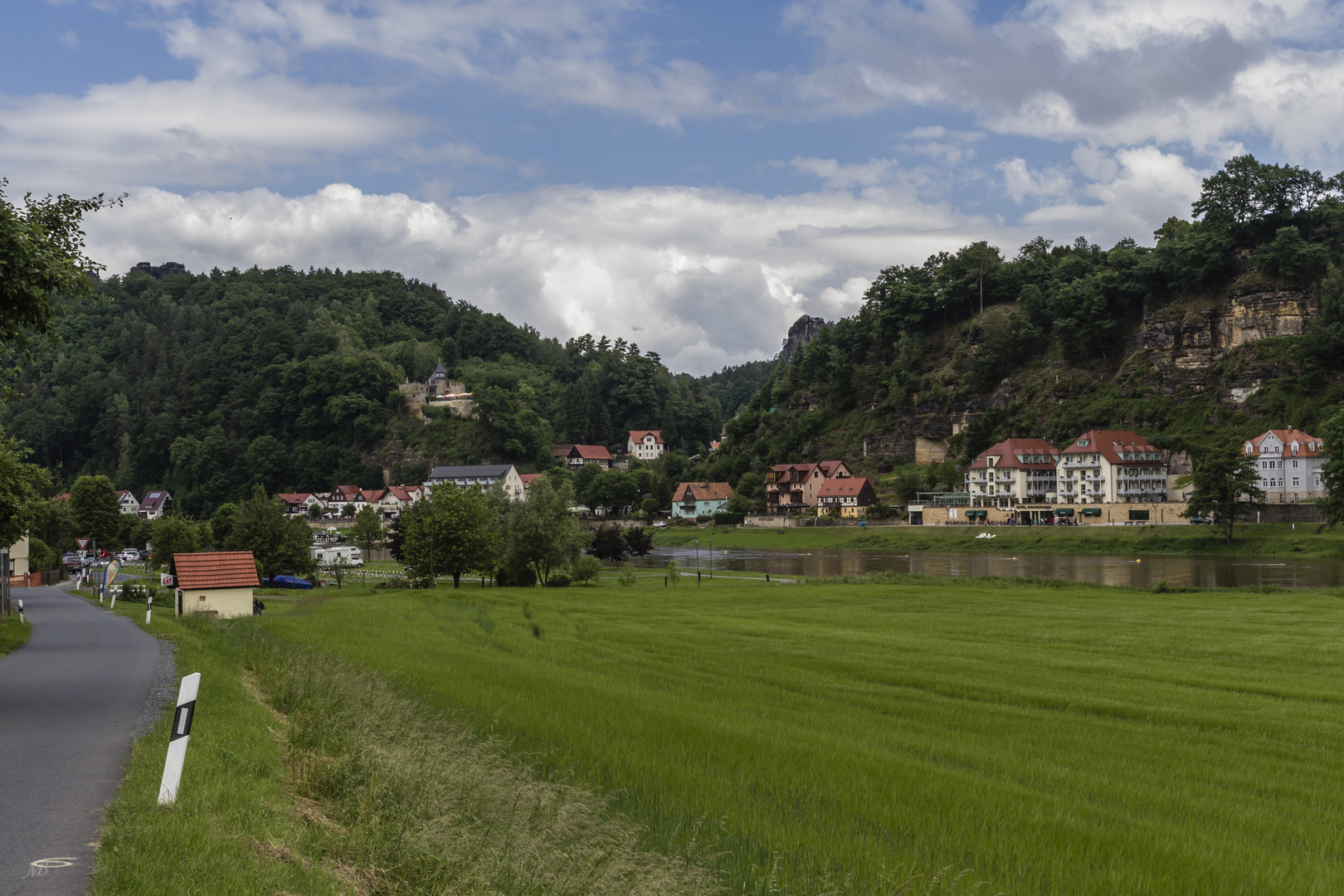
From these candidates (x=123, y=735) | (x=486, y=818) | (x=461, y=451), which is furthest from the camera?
(x=461, y=451)

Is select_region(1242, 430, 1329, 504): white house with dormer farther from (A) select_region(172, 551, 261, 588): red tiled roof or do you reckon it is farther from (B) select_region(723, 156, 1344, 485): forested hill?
(A) select_region(172, 551, 261, 588): red tiled roof

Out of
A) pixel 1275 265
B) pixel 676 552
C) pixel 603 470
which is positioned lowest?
pixel 676 552

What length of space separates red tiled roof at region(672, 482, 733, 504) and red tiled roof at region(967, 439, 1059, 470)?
130 ft

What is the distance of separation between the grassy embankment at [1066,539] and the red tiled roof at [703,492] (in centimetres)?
1854

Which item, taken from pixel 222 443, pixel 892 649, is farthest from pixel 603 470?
pixel 892 649

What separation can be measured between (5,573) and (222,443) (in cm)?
16387

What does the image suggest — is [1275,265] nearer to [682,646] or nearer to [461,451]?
[682,646]

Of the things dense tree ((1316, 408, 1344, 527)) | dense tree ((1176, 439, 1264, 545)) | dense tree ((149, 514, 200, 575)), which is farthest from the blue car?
dense tree ((1316, 408, 1344, 527))

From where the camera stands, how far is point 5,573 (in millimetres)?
35656

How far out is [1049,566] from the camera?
74062 millimetres

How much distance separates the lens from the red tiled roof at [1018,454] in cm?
11762

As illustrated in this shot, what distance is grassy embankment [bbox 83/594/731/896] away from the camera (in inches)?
268

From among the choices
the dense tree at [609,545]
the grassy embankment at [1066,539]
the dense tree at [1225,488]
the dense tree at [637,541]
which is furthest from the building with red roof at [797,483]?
the dense tree at [1225,488]

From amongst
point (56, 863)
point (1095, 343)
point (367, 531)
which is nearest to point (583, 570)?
point (367, 531)
